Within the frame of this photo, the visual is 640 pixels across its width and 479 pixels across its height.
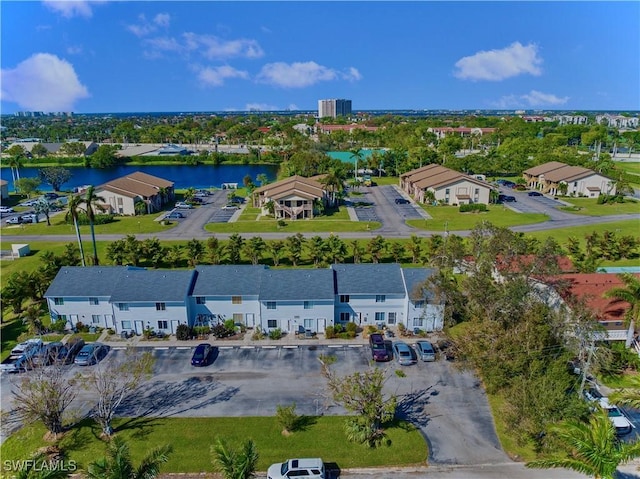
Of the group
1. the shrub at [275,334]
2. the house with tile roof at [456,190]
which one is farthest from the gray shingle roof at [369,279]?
the house with tile roof at [456,190]

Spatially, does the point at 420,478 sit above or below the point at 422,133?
below

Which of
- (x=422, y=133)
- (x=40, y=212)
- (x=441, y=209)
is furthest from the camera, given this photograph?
(x=422, y=133)

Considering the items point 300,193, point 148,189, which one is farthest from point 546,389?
point 148,189

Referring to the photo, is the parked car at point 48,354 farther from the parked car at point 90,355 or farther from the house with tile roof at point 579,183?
the house with tile roof at point 579,183

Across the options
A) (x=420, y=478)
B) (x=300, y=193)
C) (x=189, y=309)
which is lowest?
(x=420, y=478)

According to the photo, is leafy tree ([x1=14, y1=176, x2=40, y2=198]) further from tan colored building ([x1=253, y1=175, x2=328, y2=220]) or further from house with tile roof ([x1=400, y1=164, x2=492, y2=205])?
house with tile roof ([x1=400, y1=164, x2=492, y2=205])

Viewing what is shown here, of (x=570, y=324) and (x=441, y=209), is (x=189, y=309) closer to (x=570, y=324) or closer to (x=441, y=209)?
(x=570, y=324)

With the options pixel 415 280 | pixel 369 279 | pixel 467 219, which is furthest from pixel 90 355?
pixel 467 219

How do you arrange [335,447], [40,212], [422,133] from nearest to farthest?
[335,447]
[40,212]
[422,133]
